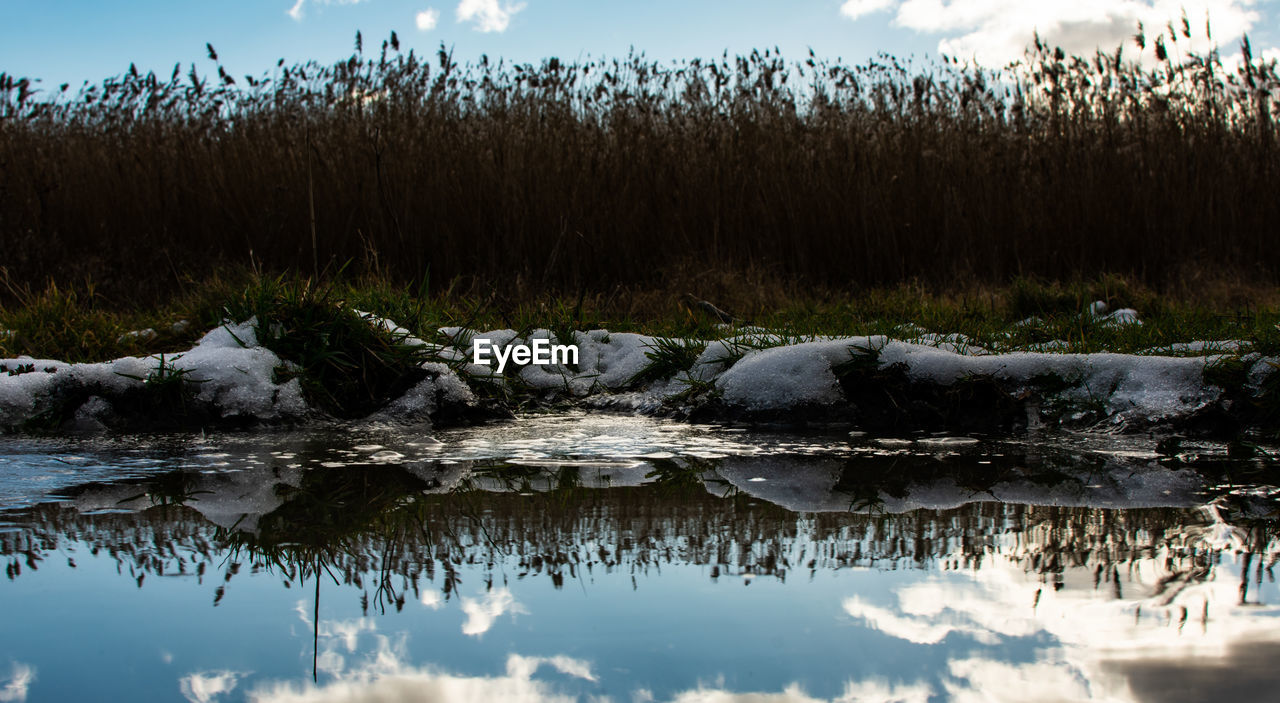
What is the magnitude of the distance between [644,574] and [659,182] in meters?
5.53

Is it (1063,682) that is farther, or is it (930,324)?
(930,324)

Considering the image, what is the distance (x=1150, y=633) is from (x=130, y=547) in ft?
5.51

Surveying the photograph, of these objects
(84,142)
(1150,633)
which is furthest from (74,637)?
(84,142)

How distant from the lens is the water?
1.21 meters

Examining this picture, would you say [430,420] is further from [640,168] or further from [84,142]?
[84,142]

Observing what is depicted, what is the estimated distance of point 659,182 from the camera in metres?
6.91

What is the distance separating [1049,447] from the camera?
2744mm

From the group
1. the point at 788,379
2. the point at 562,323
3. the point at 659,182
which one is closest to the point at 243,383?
the point at 562,323

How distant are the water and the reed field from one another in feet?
11.6

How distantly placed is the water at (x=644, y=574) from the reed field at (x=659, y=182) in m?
3.55

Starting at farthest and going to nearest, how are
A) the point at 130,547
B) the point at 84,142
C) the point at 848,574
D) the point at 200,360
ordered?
1. the point at 84,142
2. the point at 200,360
3. the point at 130,547
4. the point at 848,574

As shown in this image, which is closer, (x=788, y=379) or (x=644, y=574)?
(x=644, y=574)

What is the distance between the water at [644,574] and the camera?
1205 mm

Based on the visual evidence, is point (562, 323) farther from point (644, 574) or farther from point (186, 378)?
point (644, 574)
